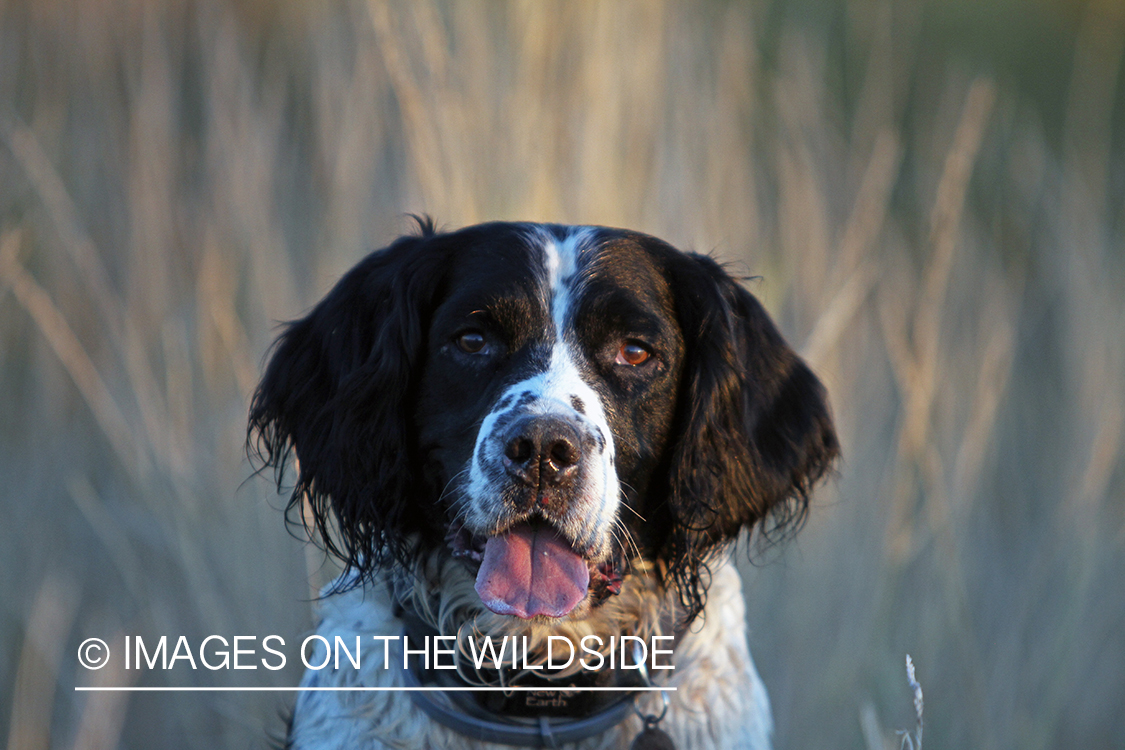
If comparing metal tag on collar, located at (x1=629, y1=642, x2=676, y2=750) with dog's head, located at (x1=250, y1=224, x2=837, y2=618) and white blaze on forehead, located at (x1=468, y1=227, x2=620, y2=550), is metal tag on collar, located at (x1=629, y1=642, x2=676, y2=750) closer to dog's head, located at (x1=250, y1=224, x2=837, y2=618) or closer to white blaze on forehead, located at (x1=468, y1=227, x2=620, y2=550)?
dog's head, located at (x1=250, y1=224, x2=837, y2=618)

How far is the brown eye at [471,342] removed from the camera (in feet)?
7.69

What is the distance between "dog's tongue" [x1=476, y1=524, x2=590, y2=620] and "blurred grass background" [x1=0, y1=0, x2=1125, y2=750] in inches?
54.9

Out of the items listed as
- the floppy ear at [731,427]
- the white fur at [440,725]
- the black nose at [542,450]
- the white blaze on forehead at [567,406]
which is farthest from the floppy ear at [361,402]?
the floppy ear at [731,427]

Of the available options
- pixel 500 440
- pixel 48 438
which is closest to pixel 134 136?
pixel 48 438

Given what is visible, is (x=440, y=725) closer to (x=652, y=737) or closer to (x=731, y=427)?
(x=652, y=737)

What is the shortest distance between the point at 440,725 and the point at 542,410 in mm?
870

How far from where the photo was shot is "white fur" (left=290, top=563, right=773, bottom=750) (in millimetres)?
2344

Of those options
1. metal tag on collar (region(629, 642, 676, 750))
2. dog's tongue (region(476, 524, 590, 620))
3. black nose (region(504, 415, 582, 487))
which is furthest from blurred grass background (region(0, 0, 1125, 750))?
black nose (region(504, 415, 582, 487))

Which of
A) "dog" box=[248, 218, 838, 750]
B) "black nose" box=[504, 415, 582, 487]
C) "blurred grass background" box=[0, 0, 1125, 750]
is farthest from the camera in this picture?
"blurred grass background" box=[0, 0, 1125, 750]

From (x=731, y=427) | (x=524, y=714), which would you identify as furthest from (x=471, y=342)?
(x=524, y=714)

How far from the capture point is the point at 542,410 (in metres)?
2.04

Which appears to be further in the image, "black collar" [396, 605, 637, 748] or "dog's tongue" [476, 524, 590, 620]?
"black collar" [396, 605, 637, 748]

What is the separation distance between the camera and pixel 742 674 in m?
2.56

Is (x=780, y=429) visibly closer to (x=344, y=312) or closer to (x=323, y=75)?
(x=344, y=312)
